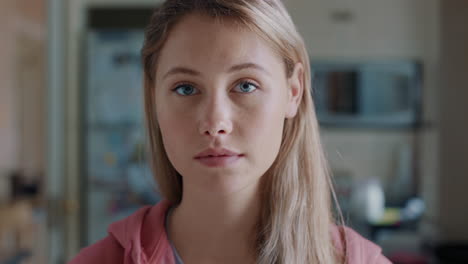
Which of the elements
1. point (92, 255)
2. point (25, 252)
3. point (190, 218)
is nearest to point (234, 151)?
point (190, 218)

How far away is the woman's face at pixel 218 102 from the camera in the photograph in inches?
28.4

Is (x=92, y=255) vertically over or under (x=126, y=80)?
under

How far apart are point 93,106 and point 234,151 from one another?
87.0 inches

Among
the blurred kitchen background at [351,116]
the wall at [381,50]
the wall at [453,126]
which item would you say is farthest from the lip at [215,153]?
the wall at [453,126]

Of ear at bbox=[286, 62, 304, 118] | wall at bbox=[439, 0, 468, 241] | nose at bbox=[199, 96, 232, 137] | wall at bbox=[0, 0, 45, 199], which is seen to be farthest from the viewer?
wall at bbox=[439, 0, 468, 241]

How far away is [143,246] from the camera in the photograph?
Result: 0.81 m

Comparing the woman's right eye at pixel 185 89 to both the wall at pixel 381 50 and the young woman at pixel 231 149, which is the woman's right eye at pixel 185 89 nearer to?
the young woman at pixel 231 149

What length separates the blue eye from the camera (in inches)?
29.4

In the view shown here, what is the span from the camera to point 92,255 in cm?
80

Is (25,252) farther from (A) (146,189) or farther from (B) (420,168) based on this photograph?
(B) (420,168)

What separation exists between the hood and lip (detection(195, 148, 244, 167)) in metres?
0.18

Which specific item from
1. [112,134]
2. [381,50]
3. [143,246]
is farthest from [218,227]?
[381,50]

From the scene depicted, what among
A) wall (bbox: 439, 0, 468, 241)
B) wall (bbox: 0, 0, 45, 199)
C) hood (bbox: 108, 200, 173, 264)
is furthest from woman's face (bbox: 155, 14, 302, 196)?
wall (bbox: 439, 0, 468, 241)

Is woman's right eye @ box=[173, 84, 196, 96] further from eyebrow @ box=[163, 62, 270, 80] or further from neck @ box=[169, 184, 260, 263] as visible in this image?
neck @ box=[169, 184, 260, 263]
